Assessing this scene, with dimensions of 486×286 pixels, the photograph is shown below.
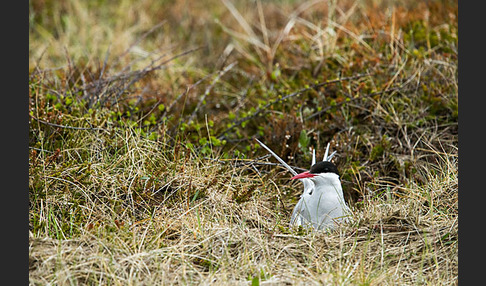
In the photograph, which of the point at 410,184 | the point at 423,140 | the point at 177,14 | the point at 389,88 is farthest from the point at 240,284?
the point at 177,14

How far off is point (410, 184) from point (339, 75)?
1.62 meters

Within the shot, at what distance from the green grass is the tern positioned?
0.43ft

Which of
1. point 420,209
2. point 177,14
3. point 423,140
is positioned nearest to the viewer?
point 420,209

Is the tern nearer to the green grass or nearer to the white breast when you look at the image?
the white breast

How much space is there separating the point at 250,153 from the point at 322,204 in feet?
4.28

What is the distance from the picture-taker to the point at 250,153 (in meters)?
4.85

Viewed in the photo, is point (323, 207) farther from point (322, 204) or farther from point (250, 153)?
point (250, 153)

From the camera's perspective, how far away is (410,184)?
434 cm

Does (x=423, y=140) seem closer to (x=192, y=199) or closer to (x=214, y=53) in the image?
(x=192, y=199)

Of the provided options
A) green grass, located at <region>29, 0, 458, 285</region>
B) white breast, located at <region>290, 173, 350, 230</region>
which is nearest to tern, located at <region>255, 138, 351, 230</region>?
white breast, located at <region>290, 173, 350, 230</region>

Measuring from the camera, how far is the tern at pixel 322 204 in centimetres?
367

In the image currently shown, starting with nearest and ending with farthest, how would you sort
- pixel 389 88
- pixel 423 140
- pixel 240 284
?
1. pixel 240 284
2. pixel 423 140
3. pixel 389 88

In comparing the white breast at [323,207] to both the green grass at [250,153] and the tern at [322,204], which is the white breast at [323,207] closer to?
the tern at [322,204]

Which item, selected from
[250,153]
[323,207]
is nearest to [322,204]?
[323,207]
